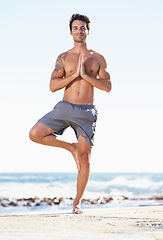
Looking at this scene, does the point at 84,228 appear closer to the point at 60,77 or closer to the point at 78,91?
the point at 78,91

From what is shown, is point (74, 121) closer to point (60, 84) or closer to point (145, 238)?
point (60, 84)

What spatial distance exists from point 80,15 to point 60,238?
2.86m

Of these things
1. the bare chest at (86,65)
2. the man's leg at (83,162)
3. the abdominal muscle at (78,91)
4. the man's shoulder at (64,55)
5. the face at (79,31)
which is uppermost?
the face at (79,31)

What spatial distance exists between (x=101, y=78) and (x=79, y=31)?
61cm

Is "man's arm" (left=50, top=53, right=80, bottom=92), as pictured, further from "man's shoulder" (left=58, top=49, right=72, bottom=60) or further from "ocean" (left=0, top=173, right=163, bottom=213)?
"ocean" (left=0, top=173, right=163, bottom=213)

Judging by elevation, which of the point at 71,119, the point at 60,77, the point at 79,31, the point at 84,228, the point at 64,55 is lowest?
the point at 84,228

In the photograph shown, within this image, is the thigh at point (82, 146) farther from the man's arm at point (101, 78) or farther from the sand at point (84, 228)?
the sand at point (84, 228)

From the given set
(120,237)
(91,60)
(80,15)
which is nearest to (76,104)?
(91,60)

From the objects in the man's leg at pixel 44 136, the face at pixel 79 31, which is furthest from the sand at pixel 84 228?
the face at pixel 79 31

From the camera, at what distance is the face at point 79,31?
15.7ft

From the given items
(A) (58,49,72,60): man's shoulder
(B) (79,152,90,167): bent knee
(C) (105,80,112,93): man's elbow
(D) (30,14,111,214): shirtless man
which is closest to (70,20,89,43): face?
(D) (30,14,111,214): shirtless man

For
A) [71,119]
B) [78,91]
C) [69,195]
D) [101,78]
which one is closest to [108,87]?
[101,78]

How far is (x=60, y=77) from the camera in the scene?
15.7ft

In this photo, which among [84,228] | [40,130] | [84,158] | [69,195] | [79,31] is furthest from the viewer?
[69,195]
